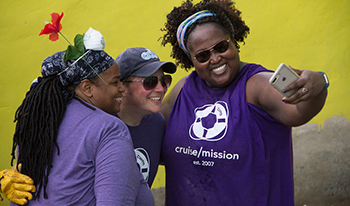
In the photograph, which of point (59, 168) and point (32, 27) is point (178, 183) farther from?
point (32, 27)

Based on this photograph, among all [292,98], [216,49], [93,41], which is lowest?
[292,98]

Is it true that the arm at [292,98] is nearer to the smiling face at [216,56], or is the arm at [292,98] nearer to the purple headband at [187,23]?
the smiling face at [216,56]

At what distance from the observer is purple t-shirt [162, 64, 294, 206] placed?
7.35ft

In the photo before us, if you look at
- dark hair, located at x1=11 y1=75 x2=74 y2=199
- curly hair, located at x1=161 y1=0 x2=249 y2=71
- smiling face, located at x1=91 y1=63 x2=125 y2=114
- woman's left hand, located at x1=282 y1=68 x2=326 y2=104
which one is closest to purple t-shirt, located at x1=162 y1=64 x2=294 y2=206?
curly hair, located at x1=161 y1=0 x2=249 y2=71

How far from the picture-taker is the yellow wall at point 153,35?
353 cm

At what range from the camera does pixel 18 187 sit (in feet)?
5.71

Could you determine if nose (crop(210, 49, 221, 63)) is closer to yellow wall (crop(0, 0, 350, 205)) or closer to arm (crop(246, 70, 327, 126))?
arm (crop(246, 70, 327, 126))

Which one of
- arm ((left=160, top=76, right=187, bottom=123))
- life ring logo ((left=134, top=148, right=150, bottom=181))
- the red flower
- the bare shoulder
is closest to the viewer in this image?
the red flower

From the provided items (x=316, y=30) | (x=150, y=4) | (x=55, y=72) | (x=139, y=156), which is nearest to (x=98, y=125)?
(x=55, y=72)

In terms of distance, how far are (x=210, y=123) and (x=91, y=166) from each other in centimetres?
96

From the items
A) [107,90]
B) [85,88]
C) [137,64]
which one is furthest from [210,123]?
[85,88]

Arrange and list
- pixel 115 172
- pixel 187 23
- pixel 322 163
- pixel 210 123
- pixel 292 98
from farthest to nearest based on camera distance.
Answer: pixel 322 163 → pixel 187 23 → pixel 210 123 → pixel 292 98 → pixel 115 172

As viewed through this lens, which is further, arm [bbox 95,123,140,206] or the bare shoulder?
the bare shoulder

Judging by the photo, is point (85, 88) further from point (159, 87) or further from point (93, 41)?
point (159, 87)
